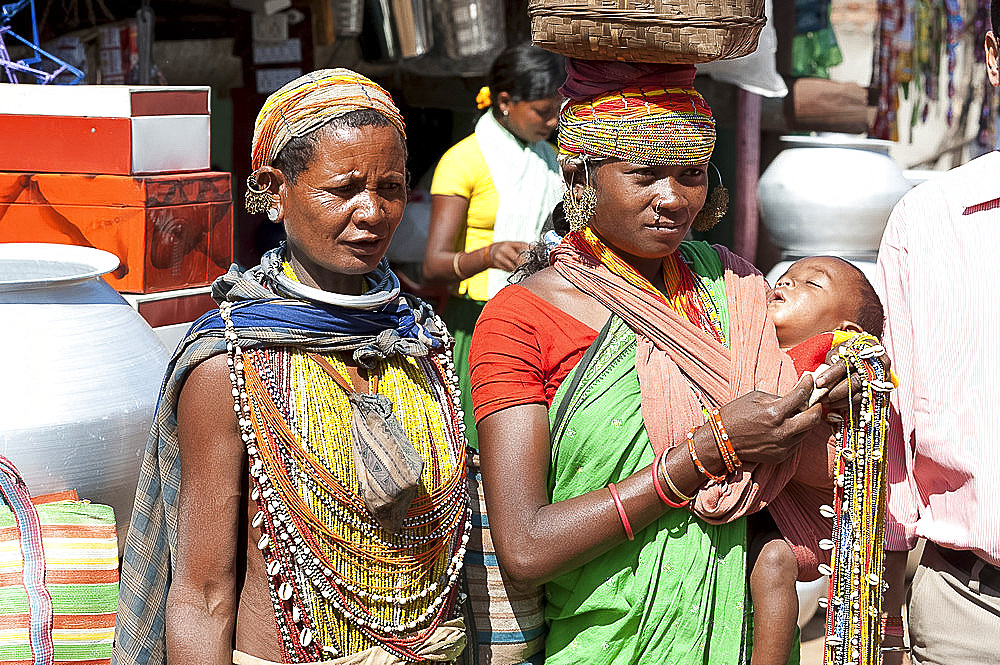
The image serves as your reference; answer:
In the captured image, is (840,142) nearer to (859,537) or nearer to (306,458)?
(859,537)

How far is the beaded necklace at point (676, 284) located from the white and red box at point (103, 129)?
59.8 inches

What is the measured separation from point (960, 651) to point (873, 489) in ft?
1.26

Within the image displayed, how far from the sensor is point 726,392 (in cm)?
214

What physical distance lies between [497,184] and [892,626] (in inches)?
112

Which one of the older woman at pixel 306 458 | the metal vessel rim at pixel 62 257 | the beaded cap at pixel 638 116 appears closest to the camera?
the older woman at pixel 306 458

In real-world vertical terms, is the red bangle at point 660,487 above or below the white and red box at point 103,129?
below

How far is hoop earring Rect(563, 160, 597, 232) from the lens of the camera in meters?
2.23

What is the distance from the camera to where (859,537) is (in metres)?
2.12

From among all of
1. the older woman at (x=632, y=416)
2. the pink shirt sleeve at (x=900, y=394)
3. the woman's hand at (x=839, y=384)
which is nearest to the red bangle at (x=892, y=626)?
the pink shirt sleeve at (x=900, y=394)

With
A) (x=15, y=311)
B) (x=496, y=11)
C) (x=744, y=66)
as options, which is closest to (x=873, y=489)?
(x=15, y=311)

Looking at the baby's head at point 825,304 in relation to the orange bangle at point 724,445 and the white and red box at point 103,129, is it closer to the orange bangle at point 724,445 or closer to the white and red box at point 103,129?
the orange bangle at point 724,445

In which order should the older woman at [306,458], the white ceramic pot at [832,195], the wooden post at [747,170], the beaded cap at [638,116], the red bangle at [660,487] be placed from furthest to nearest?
the wooden post at [747,170] < the white ceramic pot at [832,195] < the beaded cap at [638,116] < the red bangle at [660,487] < the older woman at [306,458]

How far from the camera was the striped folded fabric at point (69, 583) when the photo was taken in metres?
2.25

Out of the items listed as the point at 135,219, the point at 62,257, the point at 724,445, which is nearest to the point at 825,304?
the point at 724,445
